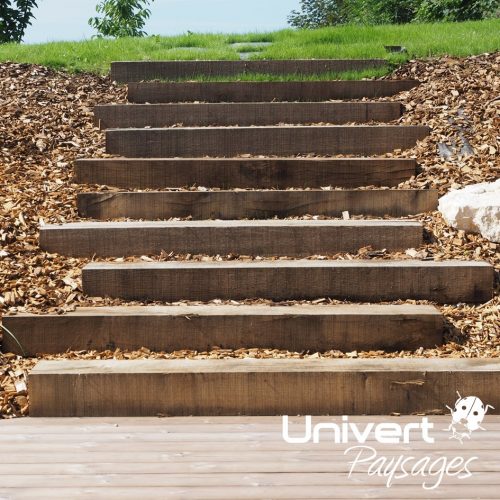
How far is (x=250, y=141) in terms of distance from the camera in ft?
21.0

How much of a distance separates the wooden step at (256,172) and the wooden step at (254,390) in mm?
2301

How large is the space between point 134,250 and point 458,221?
199 cm

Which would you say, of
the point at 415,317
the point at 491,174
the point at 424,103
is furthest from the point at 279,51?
the point at 415,317

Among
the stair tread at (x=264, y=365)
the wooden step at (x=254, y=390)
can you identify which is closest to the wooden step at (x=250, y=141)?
the stair tread at (x=264, y=365)

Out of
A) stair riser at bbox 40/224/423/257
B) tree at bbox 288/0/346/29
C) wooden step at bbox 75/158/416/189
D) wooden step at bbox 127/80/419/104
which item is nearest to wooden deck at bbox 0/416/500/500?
stair riser at bbox 40/224/423/257

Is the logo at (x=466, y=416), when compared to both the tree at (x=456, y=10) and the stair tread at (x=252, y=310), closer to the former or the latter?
the stair tread at (x=252, y=310)

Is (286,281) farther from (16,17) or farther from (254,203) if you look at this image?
(16,17)

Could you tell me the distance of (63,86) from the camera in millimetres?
7762

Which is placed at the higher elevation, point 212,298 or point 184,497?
point 212,298

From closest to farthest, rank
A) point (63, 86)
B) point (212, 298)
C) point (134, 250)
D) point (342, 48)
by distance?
point (212, 298) < point (134, 250) < point (63, 86) < point (342, 48)

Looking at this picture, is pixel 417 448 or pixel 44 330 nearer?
pixel 417 448

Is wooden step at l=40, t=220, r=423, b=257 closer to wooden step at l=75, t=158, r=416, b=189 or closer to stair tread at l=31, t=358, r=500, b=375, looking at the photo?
wooden step at l=75, t=158, r=416, b=189

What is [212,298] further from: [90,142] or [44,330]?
[90,142]

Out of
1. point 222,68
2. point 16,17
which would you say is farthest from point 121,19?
point 222,68
